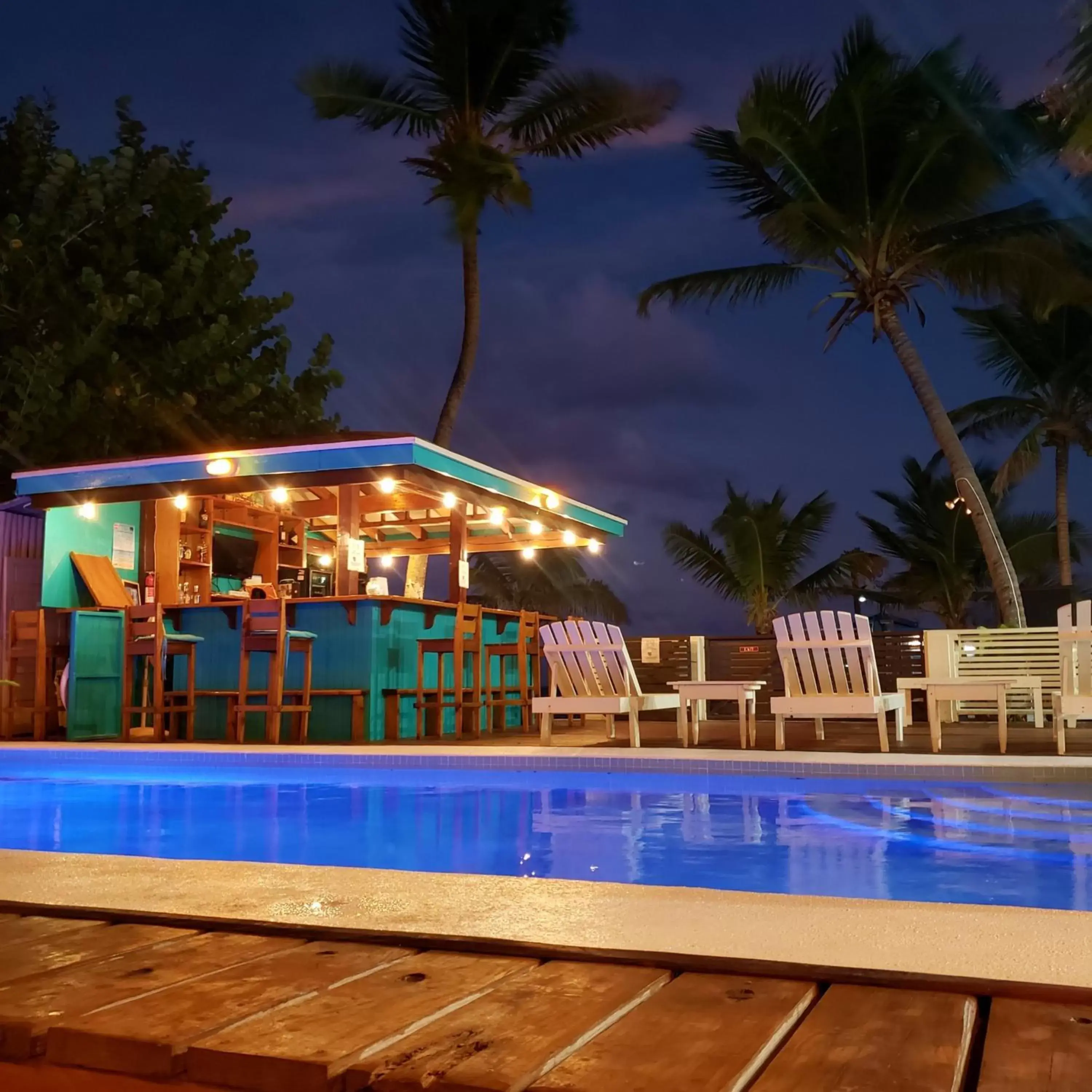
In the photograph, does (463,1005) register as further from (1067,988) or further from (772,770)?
(772,770)

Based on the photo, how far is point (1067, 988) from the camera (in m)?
1.56

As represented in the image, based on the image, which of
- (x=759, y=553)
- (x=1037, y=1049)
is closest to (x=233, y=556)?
(x=759, y=553)

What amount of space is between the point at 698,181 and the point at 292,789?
124ft

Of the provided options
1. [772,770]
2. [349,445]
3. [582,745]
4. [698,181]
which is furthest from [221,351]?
[698,181]

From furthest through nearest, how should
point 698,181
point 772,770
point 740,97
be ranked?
point 698,181 → point 740,97 → point 772,770

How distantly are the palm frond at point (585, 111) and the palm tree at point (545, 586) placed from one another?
8449mm

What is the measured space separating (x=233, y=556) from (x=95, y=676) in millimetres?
3755

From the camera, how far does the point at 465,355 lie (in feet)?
56.9

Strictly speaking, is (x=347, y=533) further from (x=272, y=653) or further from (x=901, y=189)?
(x=901, y=189)

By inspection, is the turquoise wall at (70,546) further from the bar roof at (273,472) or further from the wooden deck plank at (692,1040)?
the wooden deck plank at (692,1040)

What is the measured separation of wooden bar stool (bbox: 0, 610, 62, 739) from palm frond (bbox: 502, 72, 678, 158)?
33.3 ft

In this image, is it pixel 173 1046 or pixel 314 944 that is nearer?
pixel 173 1046

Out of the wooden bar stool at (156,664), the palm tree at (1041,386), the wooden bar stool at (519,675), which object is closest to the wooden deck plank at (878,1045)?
the wooden bar stool at (156,664)

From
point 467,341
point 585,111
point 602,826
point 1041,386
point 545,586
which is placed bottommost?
point 602,826
